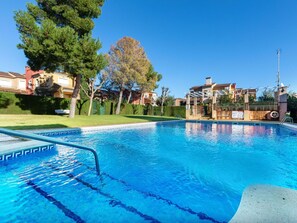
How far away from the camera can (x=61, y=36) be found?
13.9 metres

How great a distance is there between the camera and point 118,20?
67.2ft

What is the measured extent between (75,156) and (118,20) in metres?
19.1

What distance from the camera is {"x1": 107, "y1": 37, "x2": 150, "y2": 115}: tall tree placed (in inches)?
1013

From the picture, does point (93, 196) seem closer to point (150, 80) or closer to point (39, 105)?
point (39, 105)

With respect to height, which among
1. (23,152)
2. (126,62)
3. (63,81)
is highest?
(126,62)

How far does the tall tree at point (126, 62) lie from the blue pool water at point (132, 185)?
20260 mm

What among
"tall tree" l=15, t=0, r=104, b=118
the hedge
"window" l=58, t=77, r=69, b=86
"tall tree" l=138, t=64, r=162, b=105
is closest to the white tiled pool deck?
"tall tree" l=15, t=0, r=104, b=118

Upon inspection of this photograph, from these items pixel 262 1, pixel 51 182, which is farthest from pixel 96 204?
pixel 262 1

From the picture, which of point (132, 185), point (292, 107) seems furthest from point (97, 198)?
point (292, 107)

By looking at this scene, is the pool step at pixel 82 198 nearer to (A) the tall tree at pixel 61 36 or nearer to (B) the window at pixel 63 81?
(A) the tall tree at pixel 61 36

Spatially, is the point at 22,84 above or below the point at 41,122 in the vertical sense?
above

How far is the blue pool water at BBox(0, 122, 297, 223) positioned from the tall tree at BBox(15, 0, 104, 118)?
10.5m

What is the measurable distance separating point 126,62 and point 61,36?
1327cm

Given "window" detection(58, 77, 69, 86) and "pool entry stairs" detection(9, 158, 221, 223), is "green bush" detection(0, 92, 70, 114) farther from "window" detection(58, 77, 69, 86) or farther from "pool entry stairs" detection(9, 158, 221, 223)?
"pool entry stairs" detection(9, 158, 221, 223)
